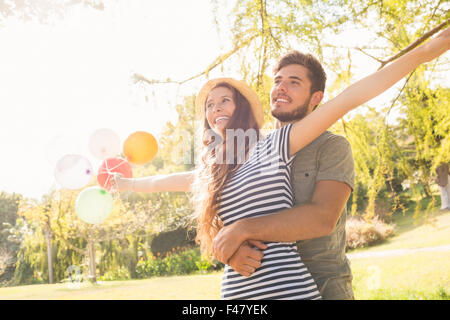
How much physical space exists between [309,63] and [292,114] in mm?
227

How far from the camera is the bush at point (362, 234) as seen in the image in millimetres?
10789

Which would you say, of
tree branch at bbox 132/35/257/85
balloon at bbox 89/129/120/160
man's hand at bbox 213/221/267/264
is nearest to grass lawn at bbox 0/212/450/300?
balloon at bbox 89/129/120/160

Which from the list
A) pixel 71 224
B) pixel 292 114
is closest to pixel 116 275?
pixel 71 224

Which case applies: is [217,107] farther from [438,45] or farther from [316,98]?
[438,45]

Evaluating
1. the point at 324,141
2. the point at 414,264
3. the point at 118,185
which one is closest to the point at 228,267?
the point at 324,141

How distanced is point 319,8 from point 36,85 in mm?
4479

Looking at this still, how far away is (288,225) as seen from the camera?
113cm

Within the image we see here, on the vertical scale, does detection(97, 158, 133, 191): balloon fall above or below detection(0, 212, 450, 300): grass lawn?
above

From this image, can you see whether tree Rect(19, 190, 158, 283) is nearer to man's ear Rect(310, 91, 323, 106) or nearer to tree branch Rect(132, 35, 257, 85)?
tree branch Rect(132, 35, 257, 85)

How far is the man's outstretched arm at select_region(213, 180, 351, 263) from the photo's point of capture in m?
1.13

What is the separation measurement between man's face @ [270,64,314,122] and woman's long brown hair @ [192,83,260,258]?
14cm

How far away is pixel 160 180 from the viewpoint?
6.13ft

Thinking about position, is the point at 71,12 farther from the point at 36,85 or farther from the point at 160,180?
the point at 160,180

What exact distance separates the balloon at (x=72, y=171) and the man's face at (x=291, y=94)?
74.7 inches
